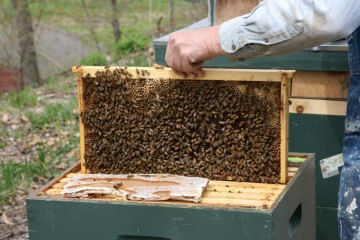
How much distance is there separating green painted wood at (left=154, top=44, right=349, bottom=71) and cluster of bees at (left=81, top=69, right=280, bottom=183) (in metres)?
0.88

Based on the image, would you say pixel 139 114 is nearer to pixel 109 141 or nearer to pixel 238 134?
pixel 109 141

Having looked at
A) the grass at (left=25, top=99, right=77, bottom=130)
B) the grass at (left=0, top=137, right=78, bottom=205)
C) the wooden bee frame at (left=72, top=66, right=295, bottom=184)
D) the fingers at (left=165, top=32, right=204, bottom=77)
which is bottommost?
the grass at (left=0, top=137, right=78, bottom=205)

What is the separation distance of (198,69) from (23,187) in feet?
9.23

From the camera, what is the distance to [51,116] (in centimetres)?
582

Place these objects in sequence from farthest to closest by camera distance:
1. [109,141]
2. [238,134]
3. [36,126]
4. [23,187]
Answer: [36,126] < [23,187] < [109,141] < [238,134]

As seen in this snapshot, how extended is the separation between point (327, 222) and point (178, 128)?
4.70 ft

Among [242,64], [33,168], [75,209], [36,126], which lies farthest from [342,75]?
[36,126]

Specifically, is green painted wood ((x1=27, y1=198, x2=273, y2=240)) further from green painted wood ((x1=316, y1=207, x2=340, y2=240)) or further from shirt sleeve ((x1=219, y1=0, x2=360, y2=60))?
green painted wood ((x1=316, y1=207, x2=340, y2=240))

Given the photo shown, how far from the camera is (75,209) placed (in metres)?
2.07

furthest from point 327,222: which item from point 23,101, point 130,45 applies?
point 130,45

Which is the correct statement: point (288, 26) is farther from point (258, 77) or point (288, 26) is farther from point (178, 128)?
point (178, 128)

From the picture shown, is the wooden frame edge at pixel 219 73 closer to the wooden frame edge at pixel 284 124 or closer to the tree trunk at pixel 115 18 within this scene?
the wooden frame edge at pixel 284 124

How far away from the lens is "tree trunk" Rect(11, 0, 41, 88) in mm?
9852

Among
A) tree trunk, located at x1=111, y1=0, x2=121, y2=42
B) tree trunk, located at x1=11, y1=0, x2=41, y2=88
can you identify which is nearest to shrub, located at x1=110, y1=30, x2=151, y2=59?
tree trunk, located at x1=111, y1=0, x2=121, y2=42
